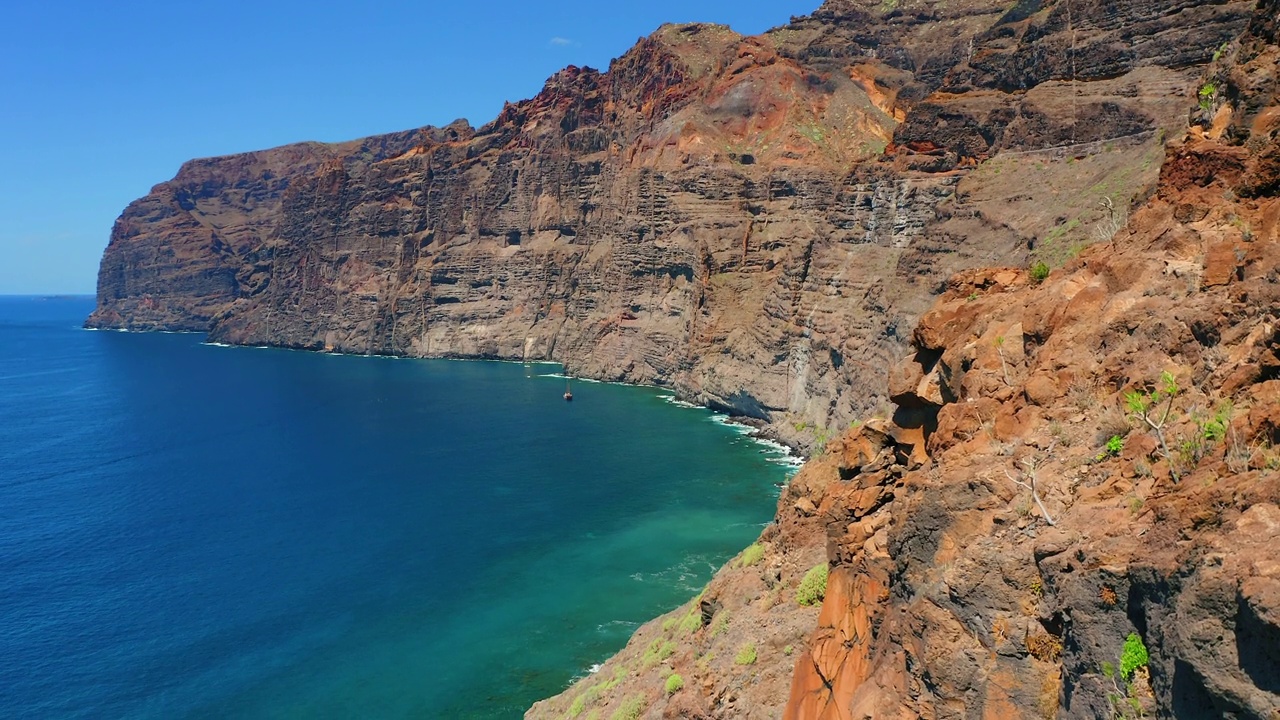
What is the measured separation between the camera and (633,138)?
6777 inches

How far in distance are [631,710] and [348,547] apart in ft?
157

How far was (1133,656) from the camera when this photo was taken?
9.55 meters

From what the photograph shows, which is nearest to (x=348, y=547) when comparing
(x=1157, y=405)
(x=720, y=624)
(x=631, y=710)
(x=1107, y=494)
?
(x=631, y=710)

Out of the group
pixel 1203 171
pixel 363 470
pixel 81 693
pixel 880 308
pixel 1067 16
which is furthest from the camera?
pixel 363 470

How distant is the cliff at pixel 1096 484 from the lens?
29.1 feet

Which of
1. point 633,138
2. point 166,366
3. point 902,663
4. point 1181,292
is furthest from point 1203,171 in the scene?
point 166,366

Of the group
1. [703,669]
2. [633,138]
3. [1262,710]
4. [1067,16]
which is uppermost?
[633,138]

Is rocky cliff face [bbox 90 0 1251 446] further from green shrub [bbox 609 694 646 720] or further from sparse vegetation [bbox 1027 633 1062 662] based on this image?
green shrub [bbox 609 694 646 720]

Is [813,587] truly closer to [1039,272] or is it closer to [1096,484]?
[1039,272]

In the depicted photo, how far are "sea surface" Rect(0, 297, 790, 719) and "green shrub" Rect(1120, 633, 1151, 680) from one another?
3754 centimetres

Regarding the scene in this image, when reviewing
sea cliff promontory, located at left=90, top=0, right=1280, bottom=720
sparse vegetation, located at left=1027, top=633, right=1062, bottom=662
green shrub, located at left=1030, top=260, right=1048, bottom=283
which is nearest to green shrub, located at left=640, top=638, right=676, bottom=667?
sea cliff promontory, located at left=90, top=0, right=1280, bottom=720

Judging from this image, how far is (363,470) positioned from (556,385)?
58761 mm

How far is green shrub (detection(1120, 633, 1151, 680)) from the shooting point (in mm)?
9477

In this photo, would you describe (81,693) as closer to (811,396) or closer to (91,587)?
(91,587)
